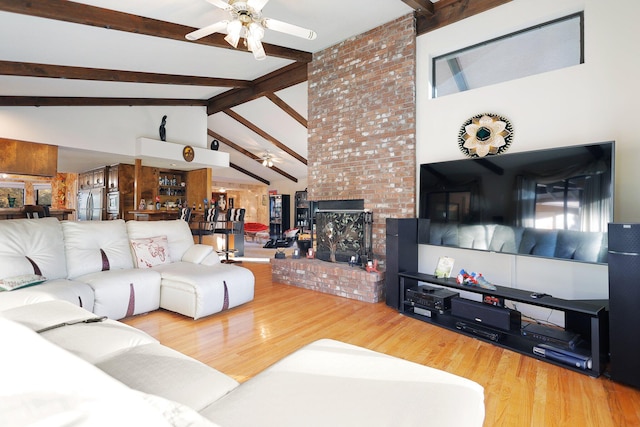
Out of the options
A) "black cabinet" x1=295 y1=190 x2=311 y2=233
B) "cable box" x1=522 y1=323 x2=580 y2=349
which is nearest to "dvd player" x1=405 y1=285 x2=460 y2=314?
"cable box" x1=522 y1=323 x2=580 y2=349

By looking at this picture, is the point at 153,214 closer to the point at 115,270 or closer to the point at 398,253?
the point at 115,270

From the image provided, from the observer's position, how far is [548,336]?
2271 millimetres

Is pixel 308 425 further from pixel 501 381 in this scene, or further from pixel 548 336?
pixel 548 336

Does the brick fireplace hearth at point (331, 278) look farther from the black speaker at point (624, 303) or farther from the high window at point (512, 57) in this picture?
the high window at point (512, 57)

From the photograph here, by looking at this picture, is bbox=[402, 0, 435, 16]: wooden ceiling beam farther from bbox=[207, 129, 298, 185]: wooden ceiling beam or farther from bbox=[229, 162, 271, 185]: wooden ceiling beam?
bbox=[229, 162, 271, 185]: wooden ceiling beam

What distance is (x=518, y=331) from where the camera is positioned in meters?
2.43

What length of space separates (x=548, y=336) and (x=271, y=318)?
2.30m

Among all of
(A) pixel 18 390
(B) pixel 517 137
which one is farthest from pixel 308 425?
(B) pixel 517 137

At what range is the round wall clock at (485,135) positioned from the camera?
308 cm

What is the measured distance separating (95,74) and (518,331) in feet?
19.0

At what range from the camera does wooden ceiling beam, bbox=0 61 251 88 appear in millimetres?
3861

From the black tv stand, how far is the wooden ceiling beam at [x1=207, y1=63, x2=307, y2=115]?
3771 mm

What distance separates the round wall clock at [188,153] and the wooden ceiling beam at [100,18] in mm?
3596

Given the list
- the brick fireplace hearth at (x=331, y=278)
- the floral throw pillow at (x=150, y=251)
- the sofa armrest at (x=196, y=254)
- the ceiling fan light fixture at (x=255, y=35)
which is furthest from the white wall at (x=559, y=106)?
the floral throw pillow at (x=150, y=251)
